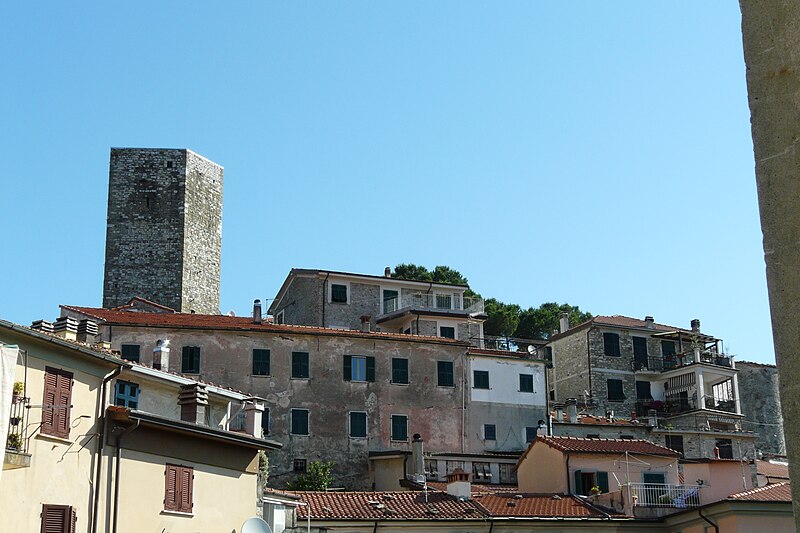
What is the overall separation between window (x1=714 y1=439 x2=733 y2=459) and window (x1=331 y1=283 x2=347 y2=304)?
18376mm

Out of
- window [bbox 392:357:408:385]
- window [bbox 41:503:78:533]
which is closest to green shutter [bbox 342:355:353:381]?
window [bbox 392:357:408:385]

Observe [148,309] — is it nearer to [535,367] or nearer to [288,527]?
[535,367]

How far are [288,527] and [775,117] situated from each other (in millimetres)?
26076

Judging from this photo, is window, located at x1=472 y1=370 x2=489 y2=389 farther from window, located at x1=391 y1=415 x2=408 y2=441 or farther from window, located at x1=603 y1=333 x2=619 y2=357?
window, located at x1=603 y1=333 x2=619 y2=357

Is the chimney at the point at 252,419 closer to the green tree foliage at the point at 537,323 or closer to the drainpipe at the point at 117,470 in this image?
the drainpipe at the point at 117,470

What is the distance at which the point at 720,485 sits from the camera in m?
36.5

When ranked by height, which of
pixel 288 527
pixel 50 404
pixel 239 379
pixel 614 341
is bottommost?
pixel 288 527

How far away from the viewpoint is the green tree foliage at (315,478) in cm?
4216

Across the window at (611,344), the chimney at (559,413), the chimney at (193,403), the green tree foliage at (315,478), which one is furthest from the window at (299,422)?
the window at (611,344)

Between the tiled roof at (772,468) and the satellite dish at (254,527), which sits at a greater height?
the tiled roof at (772,468)

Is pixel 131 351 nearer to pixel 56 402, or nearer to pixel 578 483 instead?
pixel 578 483

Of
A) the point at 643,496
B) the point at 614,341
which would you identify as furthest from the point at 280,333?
the point at 614,341

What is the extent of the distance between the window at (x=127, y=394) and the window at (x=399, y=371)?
20.7m

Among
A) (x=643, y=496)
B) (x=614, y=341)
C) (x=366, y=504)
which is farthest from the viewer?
(x=614, y=341)
